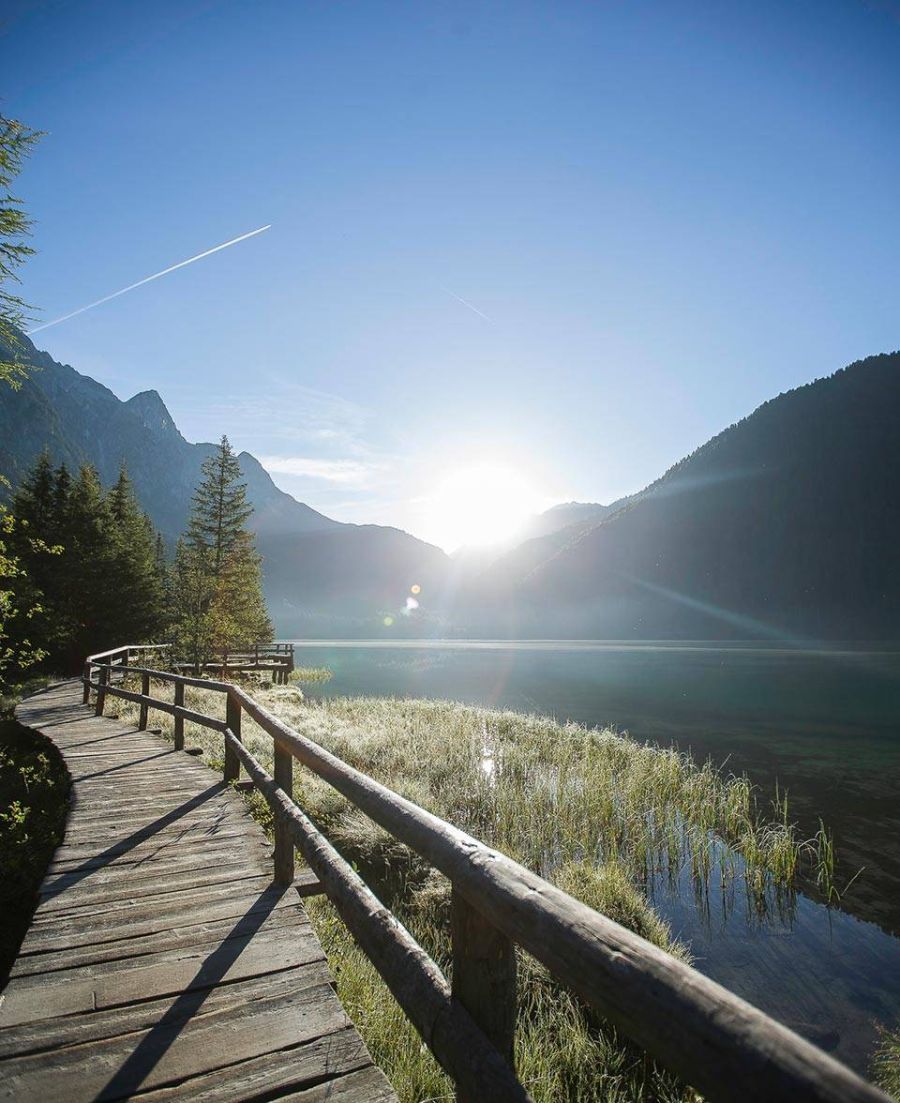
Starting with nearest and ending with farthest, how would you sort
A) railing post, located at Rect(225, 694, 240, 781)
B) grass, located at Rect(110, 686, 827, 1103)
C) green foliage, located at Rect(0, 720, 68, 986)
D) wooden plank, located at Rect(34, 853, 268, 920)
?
grass, located at Rect(110, 686, 827, 1103), wooden plank, located at Rect(34, 853, 268, 920), green foliage, located at Rect(0, 720, 68, 986), railing post, located at Rect(225, 694, 240, 781)

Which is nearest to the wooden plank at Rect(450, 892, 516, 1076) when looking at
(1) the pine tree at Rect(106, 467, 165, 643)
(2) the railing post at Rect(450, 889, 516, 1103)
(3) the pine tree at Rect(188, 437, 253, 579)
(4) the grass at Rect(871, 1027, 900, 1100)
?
Answer: (2) the railing post at Rect(450, 889, 516, 1103)

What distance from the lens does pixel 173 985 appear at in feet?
11.1

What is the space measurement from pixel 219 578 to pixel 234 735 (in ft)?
82.7

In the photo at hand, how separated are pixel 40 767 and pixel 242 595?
23.2 m

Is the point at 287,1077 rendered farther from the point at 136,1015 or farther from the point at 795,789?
the point at 795,789

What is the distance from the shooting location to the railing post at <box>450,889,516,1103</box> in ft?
6.18

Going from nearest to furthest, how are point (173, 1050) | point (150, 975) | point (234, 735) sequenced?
point (173, 1050) < point (150, 975) < point (234, 735)

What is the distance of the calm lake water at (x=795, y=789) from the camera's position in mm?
6340

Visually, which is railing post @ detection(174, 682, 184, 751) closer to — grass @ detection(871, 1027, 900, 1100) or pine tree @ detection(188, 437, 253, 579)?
grass @ detection(871, 1027, 900, 1100)

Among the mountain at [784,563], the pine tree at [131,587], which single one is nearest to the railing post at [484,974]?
the pine tree at [131,587]

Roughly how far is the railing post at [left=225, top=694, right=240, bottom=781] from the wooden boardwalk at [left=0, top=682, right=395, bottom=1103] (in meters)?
1.77

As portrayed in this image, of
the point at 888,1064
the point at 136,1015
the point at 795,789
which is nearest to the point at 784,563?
the point at 795,789

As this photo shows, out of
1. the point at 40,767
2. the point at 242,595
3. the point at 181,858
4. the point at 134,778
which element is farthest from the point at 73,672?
the point at 181,858

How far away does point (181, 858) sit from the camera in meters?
5.31
